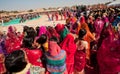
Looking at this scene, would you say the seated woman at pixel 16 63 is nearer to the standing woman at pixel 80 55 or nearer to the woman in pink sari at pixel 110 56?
the woman in pink sari at pixel 110 56

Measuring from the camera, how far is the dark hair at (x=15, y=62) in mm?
3121

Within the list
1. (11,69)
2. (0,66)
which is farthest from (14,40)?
(11,69)

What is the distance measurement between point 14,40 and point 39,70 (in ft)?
8.15

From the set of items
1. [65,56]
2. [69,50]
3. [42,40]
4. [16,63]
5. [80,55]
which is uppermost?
[16,63]

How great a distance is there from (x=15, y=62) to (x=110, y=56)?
7.27ft

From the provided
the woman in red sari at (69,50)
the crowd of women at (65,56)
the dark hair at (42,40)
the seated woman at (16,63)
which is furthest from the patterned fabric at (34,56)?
the seated woman at (16,63)

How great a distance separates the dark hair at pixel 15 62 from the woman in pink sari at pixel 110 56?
1975 mm

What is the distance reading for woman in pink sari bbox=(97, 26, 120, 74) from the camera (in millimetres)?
4681

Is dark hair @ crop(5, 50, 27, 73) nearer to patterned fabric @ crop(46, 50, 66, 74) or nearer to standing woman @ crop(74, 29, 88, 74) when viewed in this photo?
patterned fabric @ crop(46, 50, 66, 74)

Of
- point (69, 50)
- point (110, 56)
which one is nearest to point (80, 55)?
point (69, 50)

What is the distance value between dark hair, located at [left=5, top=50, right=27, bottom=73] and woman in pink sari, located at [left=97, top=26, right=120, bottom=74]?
1.98 meters

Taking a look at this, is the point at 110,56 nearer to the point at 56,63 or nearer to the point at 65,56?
the point at 65,56

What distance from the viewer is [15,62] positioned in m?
3.13

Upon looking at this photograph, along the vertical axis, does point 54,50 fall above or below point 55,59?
above
